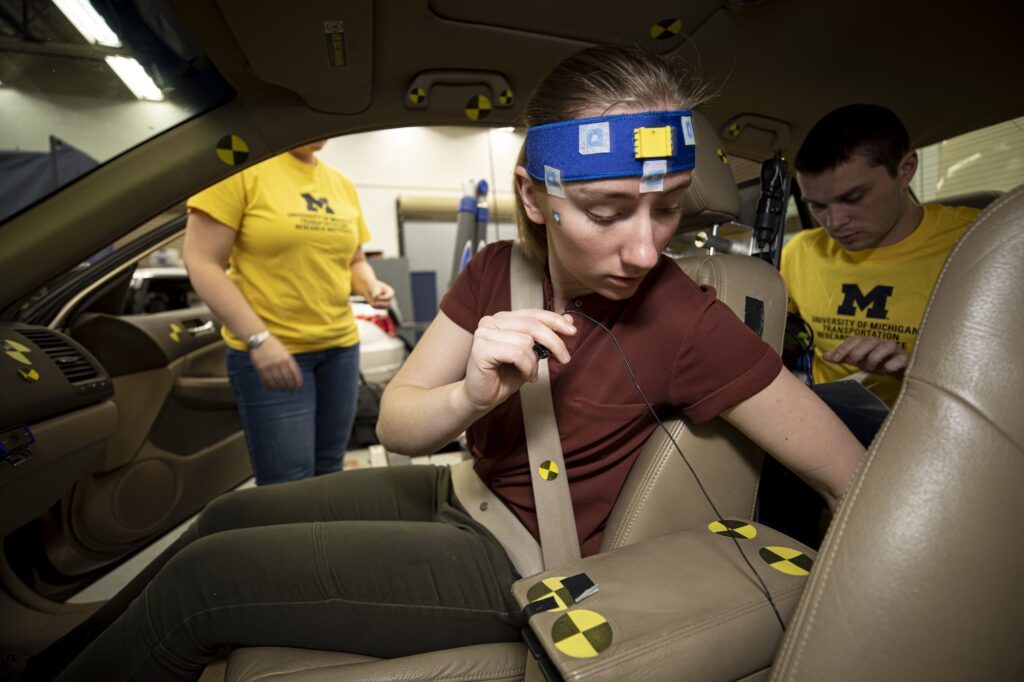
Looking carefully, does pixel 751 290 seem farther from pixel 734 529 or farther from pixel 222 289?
pixel 222 289

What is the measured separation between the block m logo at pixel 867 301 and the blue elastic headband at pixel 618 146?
102 cm

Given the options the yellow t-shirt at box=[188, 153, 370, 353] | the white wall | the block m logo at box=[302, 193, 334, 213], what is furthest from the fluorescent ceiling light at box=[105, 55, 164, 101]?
the white wall

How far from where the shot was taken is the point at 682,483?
2.85ft

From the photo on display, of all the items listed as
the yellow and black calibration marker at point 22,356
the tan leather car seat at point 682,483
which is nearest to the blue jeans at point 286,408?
the yellow and black calibration marker at point 22,356

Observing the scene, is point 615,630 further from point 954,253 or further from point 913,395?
point 954,253

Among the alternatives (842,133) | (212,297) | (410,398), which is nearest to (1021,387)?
(410,398)

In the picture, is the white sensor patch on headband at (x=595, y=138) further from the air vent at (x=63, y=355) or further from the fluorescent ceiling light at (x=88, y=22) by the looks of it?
the air vent at (x=63, y=355)

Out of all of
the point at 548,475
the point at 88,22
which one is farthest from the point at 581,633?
the point at 88,22

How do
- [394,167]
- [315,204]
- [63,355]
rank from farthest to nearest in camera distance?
[394,167] → [315,204] → [63,355]

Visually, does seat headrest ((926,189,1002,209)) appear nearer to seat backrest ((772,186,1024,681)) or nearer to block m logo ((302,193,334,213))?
seat backrest ((772,186,1024,681))

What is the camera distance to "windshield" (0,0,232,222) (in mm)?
1057

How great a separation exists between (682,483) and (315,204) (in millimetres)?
1288

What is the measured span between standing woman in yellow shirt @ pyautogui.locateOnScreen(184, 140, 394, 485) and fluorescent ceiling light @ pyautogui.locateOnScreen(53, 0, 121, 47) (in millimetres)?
360

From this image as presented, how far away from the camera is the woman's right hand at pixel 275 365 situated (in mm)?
1430
